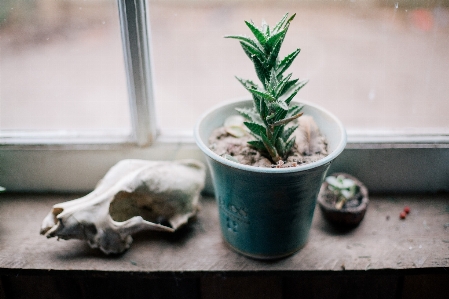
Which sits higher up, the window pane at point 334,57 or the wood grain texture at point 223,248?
the window pane at point 334,57

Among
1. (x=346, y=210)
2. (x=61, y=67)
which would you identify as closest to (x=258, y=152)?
(x=346, y=210)

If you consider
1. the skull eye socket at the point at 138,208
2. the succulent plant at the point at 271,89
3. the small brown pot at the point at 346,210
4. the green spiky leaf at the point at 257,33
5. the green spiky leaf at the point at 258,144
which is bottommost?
the small brown pot at the point at 346,210

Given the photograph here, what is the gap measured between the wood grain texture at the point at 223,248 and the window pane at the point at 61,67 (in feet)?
0.80

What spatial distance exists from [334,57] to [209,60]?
32 centimetres

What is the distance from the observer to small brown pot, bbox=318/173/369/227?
37.7 inches

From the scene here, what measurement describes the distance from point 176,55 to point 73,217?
45 centimetres

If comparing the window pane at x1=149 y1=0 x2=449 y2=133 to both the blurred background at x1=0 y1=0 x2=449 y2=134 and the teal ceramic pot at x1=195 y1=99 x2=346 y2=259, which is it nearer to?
the blurred background at x1=0 y1=0 x2=449 y2=134

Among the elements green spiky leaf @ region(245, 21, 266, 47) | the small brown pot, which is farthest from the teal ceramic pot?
green spiky leaf @ region(245, 21, 266, 47)

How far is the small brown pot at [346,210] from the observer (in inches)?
37.7

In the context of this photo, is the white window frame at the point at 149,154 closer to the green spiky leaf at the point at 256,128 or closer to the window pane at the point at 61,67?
the window pane at the point at 61,67

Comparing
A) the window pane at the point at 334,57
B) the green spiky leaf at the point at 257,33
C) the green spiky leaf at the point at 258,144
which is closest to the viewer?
the green spiky leaf at the point at 257,33

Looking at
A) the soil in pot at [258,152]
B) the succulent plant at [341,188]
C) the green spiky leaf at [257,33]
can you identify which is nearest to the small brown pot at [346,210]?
the succulent plant at [341,188]

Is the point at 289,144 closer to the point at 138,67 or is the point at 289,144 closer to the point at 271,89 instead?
the point at 271,89

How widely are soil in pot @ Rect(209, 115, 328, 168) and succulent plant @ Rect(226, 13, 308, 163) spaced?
27 millimetres
